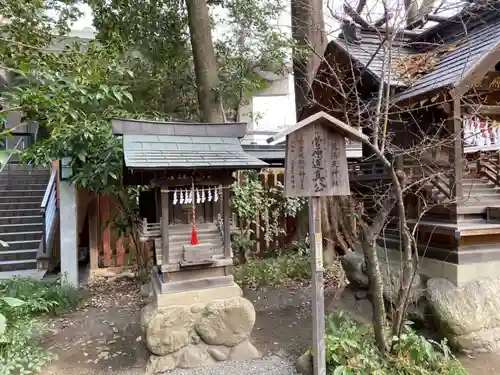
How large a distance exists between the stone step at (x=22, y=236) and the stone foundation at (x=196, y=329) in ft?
17.2

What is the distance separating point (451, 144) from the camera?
4.84 meters

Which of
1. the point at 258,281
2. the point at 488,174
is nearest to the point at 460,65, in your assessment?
the point at 488,174

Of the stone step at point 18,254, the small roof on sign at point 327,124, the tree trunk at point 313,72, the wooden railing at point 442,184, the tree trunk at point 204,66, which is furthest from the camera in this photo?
the tree trunk at point 313,72

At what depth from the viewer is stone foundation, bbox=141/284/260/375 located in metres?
4.12

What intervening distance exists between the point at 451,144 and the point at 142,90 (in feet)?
23.0

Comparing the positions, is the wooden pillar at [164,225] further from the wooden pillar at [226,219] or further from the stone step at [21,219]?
the stone step at [21,219]

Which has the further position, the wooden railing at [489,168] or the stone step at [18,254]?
the stone step at [18,254]

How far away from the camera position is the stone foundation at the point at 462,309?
451cm

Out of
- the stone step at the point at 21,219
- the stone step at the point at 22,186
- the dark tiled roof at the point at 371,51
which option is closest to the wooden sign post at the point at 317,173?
the dark tiled roof at the point at 371,51

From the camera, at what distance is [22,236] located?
317 inches

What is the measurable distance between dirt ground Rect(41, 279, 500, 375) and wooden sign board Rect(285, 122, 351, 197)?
7.76ft

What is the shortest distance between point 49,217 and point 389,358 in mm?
7358

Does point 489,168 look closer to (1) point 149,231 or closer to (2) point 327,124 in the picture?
(2) point 327,124

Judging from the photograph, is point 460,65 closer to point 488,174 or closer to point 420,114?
point 420,114
